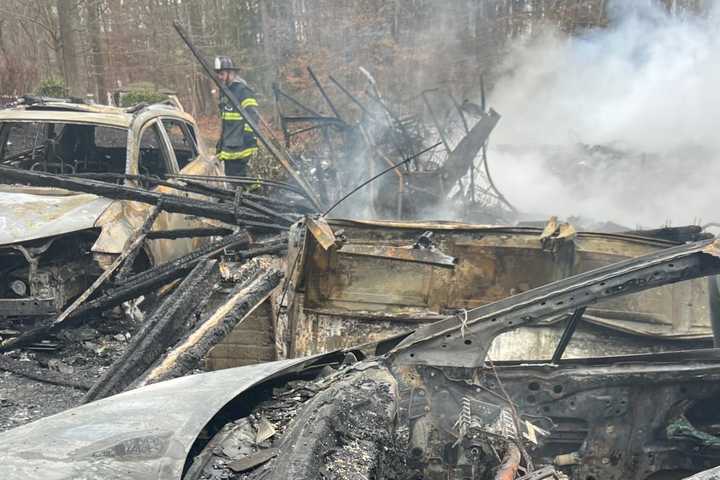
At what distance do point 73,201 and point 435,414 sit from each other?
413 centimetres

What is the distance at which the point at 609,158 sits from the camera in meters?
12.9

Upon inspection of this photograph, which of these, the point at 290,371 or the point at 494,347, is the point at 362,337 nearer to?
the point at 494,347

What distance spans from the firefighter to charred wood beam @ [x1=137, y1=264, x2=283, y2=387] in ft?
15.8

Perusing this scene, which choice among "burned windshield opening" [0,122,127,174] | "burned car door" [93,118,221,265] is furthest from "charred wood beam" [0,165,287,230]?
"burned windshield opening" [0,122,127,174]

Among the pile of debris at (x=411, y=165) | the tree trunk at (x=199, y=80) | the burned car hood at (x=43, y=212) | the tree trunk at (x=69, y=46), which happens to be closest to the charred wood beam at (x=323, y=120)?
the pile of debris at (x=411, y=165)

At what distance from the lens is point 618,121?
46.3 feet

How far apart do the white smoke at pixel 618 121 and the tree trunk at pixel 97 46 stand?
34.8 ft

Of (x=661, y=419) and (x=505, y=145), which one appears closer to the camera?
(x=661, y=419)

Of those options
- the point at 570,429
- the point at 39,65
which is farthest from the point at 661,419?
the point at 39,65

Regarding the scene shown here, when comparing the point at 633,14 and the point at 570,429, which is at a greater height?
the point at 633,14

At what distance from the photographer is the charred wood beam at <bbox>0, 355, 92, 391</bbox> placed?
457 cm

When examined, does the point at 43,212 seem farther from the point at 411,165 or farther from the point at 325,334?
the point at 411,165

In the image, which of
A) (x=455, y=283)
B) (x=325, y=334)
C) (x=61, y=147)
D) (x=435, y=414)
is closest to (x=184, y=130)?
(x=61, y=147)

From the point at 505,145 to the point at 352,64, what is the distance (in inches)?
271
